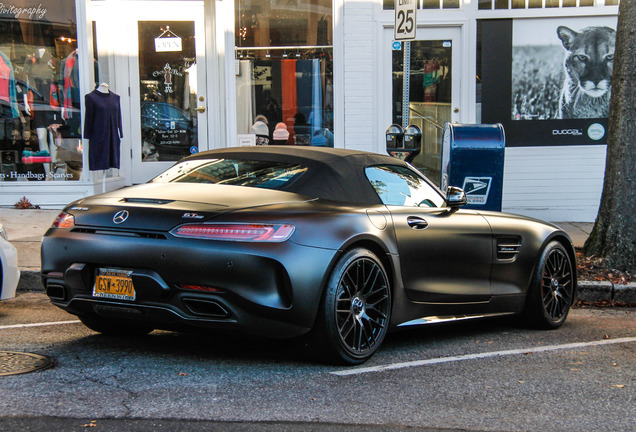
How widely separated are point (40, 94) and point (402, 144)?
5864 mm

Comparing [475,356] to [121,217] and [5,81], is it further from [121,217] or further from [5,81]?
[5,81]

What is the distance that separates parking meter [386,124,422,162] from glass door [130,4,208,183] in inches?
178

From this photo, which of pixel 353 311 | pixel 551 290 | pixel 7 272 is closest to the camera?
pixel 353 311

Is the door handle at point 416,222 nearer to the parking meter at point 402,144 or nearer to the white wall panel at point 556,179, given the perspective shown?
the parking meter at point 402,144

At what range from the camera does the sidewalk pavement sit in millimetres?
8016

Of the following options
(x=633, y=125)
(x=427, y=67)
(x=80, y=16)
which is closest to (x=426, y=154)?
(x=427, y=67)

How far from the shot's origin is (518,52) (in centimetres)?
1224

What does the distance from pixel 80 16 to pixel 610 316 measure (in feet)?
27.8

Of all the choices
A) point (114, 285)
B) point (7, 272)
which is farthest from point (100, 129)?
point (114, 285)

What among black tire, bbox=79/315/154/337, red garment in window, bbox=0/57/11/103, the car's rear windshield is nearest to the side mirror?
the car's rear windshield

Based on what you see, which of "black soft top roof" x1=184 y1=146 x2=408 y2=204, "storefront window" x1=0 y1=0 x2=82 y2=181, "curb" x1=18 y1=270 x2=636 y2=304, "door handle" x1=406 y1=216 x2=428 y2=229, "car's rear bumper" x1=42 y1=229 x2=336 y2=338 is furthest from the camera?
"storefront window" x1=0 y1=0 x2=82 y2=181

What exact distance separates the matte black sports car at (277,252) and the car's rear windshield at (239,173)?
0.01 metres

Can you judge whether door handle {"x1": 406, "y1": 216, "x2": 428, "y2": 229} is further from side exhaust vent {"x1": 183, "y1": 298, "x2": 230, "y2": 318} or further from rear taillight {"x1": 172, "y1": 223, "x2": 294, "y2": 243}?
side exhaust vent {"x1": 183, "y1": 298, "x2": 230, "y2": 318}

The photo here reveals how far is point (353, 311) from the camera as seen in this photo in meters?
5.01
